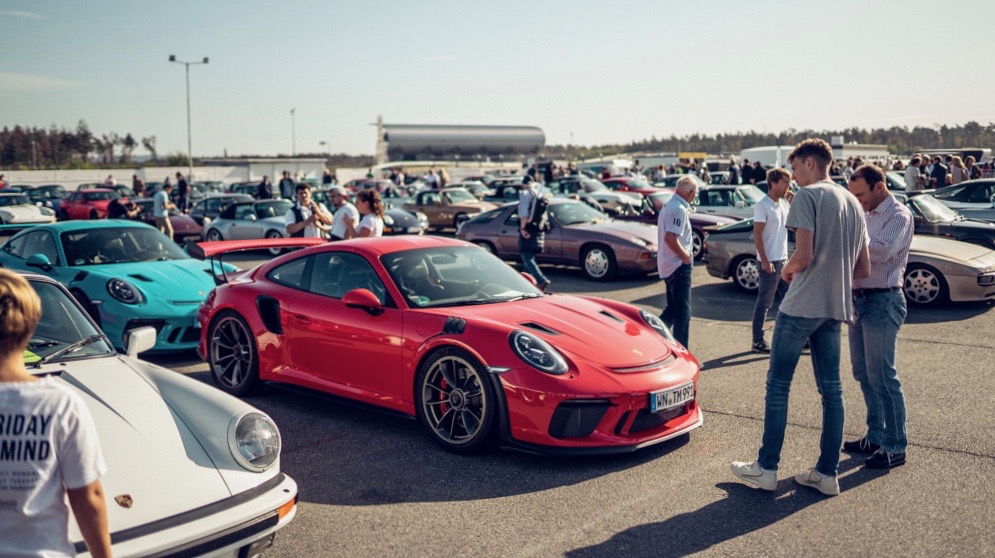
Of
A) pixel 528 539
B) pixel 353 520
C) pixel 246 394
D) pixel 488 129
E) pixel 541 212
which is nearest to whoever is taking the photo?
pixel 528 539

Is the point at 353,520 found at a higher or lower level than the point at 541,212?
lower

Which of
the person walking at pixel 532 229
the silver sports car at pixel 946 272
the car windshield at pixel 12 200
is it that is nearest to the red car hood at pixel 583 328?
the silver sports car at pixel 946 272

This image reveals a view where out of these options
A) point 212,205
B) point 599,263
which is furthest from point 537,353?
point 212,205

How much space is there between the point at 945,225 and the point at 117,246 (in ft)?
38.1

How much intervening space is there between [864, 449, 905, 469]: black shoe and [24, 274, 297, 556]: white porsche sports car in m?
3.37

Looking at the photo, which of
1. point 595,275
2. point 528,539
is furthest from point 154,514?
point 595,275

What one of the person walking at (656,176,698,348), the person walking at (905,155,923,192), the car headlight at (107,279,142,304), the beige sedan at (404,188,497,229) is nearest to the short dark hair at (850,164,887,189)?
the person walking at (656,176,698,348)

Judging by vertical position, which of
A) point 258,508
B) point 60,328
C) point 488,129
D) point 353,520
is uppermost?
point 488,129

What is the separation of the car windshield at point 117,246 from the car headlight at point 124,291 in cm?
80

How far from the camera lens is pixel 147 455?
3480 millimetres

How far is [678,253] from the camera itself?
24.7 ft

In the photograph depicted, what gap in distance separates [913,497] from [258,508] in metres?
3.40

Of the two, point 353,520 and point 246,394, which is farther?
point 246,394

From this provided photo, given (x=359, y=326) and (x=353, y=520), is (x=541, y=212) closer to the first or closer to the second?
(x=359, y=326)
